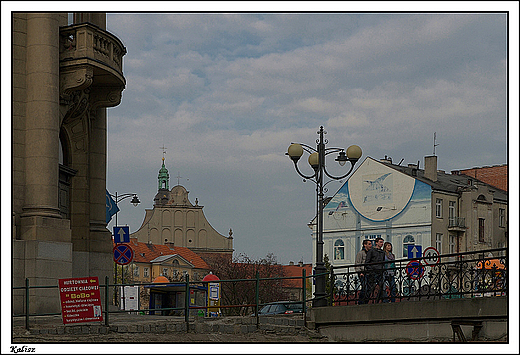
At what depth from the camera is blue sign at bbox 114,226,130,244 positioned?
30234 millimetres

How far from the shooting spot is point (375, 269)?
18.5 m

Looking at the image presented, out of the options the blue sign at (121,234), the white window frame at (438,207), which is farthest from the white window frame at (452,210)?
the blue sign at (121,234)

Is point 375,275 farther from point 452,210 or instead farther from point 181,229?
point 181,229

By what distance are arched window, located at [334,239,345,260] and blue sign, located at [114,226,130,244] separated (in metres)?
54.9

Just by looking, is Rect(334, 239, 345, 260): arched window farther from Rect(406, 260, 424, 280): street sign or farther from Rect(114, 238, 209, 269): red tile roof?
Rect(406, 260, 424, 280): street sign

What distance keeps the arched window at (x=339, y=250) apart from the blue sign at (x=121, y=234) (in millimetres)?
54853

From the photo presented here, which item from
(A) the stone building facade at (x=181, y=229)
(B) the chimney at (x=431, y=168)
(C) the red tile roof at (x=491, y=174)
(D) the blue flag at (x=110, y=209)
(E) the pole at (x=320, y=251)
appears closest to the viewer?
(E) the pole at (x=320, y=251)

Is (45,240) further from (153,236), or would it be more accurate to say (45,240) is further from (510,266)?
(153,236)

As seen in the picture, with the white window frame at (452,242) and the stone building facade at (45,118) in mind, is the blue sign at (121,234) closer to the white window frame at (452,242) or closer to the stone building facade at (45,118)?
the stone building facade at (45,118)

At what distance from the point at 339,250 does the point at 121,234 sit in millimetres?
55503

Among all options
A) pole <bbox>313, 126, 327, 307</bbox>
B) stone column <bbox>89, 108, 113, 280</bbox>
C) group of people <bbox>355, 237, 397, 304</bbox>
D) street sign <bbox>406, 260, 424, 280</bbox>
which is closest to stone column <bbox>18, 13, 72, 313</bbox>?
stone column <bbox>89, 108, 113, 280</bbox>

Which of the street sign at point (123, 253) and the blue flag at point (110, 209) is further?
the blue flag at point (110, 209)

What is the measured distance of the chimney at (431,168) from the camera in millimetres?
79000

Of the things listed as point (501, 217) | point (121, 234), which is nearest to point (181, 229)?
point (501, 217)
